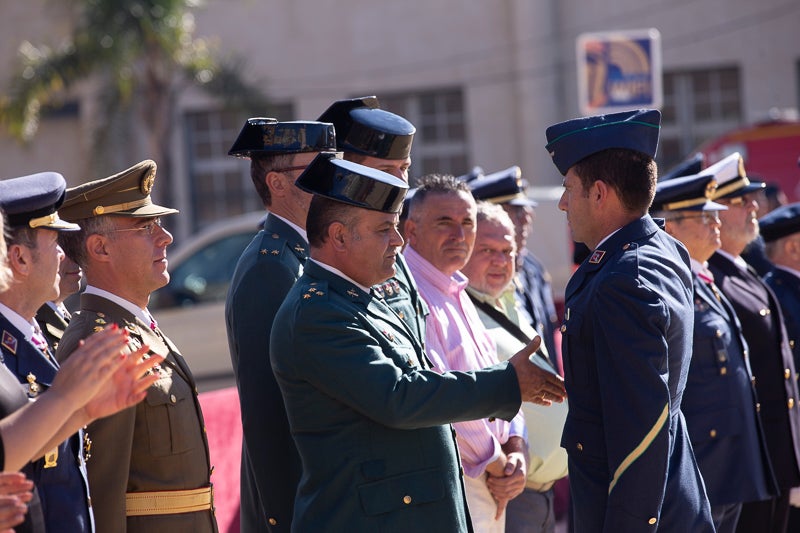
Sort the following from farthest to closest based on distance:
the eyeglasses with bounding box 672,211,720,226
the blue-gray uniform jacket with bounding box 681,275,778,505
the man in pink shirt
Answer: the eyeglasses with bounding box 672,211,720,226, the blue-gray uniform jacket with bounding box 681,275,778,505, the man in pink shirt

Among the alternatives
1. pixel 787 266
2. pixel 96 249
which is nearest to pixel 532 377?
pixel 96 249

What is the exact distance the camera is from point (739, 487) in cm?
426

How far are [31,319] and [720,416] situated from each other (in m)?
2.68

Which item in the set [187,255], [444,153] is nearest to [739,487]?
[187,255]

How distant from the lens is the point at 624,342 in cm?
300

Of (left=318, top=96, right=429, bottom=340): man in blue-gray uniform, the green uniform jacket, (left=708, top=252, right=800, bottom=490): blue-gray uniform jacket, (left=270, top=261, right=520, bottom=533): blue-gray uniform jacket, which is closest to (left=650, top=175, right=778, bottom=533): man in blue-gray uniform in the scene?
(left=708, top=252, right=800, bottom=490): blue-gray uniform jacket

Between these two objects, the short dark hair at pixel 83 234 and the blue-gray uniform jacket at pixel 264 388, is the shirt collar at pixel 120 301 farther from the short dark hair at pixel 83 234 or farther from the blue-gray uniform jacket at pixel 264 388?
the blue-gray uniform jacket at pixel 264 388

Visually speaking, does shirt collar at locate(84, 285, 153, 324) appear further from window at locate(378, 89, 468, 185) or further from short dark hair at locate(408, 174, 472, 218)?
window at locate(378, 89, 468, 185)

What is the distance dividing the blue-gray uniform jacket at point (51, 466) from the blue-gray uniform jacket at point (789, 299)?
12.1 ft

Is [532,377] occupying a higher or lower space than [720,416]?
higher

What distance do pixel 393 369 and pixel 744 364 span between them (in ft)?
6.82

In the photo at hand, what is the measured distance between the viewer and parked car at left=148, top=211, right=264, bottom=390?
10.2m

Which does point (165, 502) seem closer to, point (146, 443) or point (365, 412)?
point (146, 443)

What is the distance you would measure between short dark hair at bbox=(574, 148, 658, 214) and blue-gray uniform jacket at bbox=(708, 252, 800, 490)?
5.75 ft
